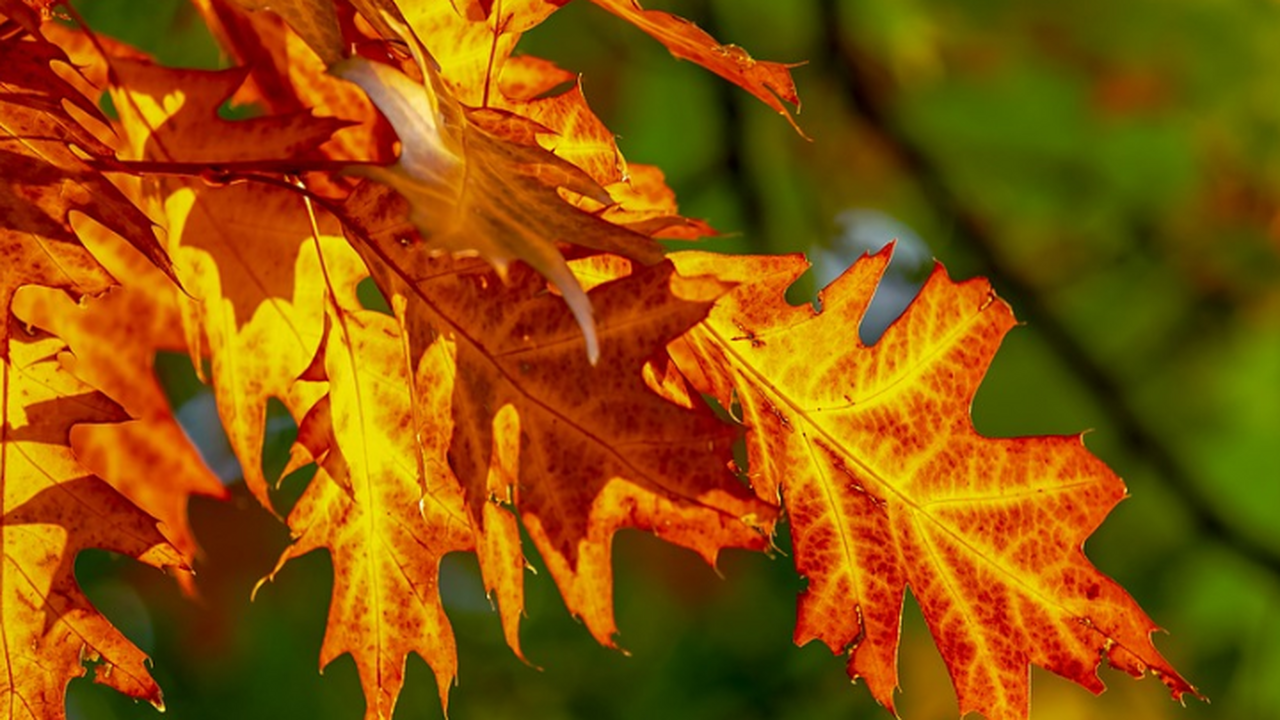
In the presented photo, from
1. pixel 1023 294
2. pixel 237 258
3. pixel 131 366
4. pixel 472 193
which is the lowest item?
pixel 1023 294

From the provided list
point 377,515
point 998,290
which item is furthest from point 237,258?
point 998,290

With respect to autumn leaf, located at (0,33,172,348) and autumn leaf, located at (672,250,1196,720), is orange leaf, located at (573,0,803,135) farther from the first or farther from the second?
autumn leaf, located at (0,33,172,348)

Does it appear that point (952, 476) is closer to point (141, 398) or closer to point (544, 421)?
point (544, 421)

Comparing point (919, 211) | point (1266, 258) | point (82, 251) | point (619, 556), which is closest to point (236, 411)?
point (82, 251)

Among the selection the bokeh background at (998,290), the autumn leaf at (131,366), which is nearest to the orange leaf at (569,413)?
the autumn leaf at (131,366)

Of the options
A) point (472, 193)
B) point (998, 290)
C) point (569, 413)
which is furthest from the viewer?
point (998, 290)

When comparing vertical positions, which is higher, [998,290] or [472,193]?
[472,193]

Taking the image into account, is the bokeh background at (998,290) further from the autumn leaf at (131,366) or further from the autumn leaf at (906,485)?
the autumn leaf at (906,485)

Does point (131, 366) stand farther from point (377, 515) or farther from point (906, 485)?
point (906, 485)
